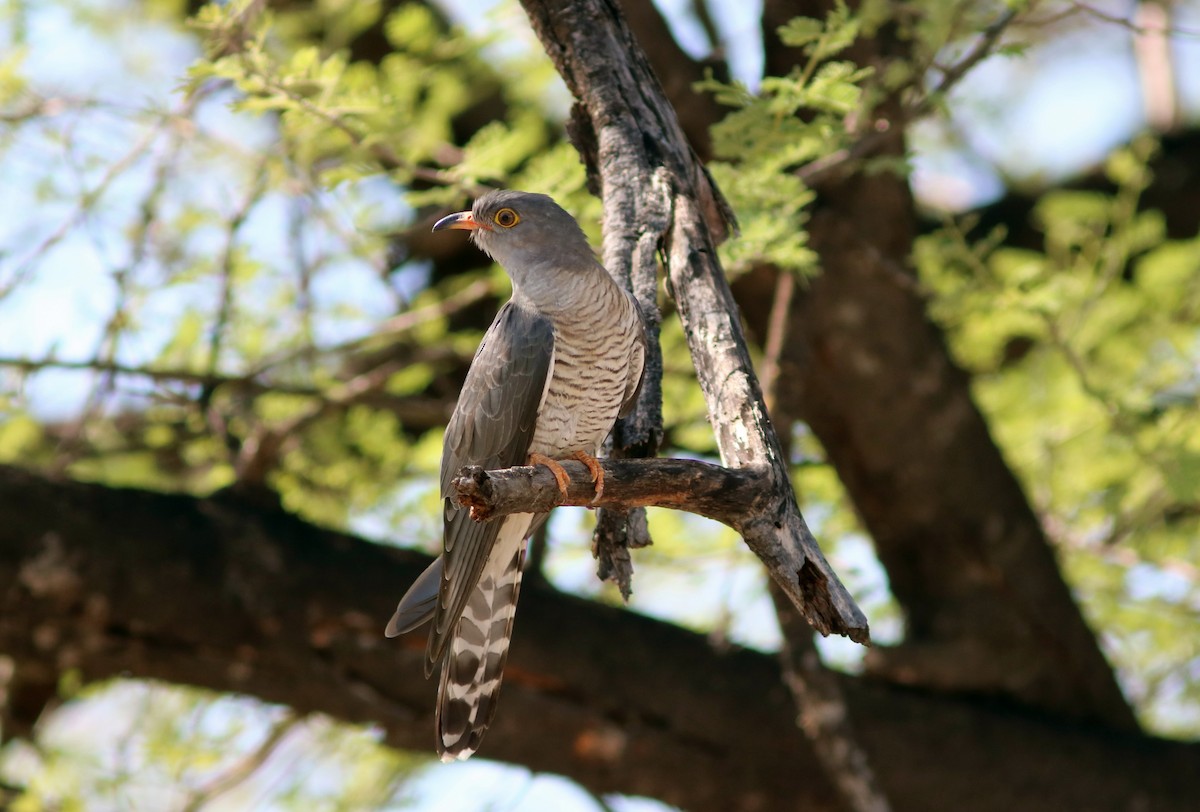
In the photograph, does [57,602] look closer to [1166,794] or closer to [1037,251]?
[1166,794]

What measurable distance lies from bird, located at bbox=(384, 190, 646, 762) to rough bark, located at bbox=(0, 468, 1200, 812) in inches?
42.1

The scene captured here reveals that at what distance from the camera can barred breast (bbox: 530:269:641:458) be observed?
302cm

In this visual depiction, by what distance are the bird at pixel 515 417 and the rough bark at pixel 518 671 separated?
3.51ft

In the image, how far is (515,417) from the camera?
10.3 ft

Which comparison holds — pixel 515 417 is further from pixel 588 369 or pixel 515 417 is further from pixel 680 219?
pixel 680 219

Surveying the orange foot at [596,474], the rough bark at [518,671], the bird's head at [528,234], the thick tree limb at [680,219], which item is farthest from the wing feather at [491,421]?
the rough bark at [518,671]

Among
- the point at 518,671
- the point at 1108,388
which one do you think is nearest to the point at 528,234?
the point at 518,671

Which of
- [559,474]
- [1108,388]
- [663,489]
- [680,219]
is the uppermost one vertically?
[680,219]

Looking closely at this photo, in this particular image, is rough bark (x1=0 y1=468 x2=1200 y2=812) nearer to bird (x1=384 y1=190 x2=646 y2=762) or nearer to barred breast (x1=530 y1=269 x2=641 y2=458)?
bird (x1=384 y1=190 x2=646 y2=762)

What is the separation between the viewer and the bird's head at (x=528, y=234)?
11.0 ft

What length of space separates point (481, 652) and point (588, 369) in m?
0.84

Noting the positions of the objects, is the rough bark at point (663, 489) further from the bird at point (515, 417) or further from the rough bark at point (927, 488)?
the rough bark at point (927, 488)

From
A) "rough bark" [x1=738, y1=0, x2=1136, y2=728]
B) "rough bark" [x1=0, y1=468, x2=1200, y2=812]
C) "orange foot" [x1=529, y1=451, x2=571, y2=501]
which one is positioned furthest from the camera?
"rough bark" [x1=738, y1=0, x2=1136, y2=728]

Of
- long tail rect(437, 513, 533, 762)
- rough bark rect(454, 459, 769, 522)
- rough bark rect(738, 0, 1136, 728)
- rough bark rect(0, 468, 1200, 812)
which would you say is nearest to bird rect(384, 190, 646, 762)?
long tail rect(437, 513, 533, 762)
